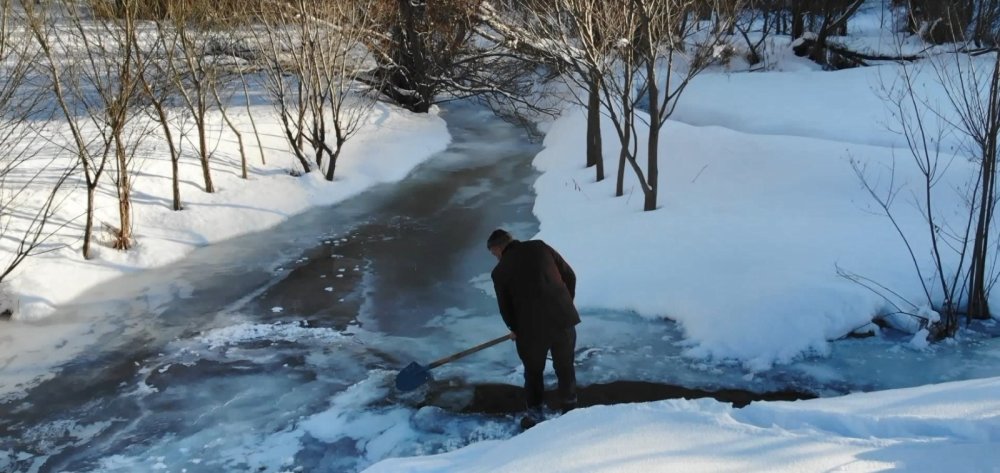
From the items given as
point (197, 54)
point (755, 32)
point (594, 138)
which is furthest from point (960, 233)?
point (755, 32)

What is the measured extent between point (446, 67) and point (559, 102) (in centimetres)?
335

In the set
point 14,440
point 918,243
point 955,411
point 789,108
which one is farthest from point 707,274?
point 789,108

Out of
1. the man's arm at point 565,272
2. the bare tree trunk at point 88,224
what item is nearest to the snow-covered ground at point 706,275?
the bare tree trunk at point 88,224

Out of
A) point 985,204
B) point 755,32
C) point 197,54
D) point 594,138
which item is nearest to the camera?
point 985,204

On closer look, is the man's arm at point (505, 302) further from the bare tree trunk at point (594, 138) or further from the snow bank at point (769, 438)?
Result: the bare tree trunk at point (594, 138)

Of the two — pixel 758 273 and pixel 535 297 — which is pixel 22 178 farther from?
pixel 758 273

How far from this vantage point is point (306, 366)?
7355 mm

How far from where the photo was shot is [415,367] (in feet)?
21.6

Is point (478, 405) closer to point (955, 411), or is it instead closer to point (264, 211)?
point (955, 411)

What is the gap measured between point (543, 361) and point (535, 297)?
61cm

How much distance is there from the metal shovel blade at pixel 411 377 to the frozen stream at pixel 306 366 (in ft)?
0.39

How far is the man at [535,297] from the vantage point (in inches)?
215

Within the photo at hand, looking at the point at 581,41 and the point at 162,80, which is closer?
the point at 581,41

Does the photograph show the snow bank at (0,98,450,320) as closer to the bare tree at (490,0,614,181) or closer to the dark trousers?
the bare tree at (490,0,614,181)
